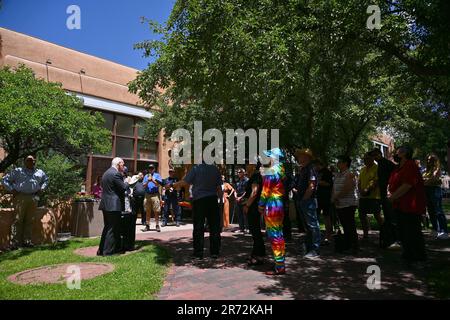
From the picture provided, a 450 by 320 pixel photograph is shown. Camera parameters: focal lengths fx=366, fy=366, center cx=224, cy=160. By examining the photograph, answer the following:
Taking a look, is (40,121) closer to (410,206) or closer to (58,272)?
(58,272)

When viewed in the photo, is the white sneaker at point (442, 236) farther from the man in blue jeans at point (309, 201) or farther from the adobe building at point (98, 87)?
the adobe building at point (98, 87)

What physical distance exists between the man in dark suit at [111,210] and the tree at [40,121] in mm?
1225

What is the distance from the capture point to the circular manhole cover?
16.7 ft

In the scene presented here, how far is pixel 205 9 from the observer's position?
6.68 m

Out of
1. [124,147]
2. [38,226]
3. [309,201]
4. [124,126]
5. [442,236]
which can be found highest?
[124,126]

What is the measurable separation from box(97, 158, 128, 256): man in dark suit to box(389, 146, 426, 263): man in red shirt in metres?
4.80

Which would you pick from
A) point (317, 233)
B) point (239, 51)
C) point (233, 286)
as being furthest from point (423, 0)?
point (233, 286)

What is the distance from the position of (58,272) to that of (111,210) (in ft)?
5.21

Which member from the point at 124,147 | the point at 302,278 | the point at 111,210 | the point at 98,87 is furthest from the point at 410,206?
the point at 124,147

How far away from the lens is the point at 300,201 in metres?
6.54

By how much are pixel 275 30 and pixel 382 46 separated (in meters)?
2.33
